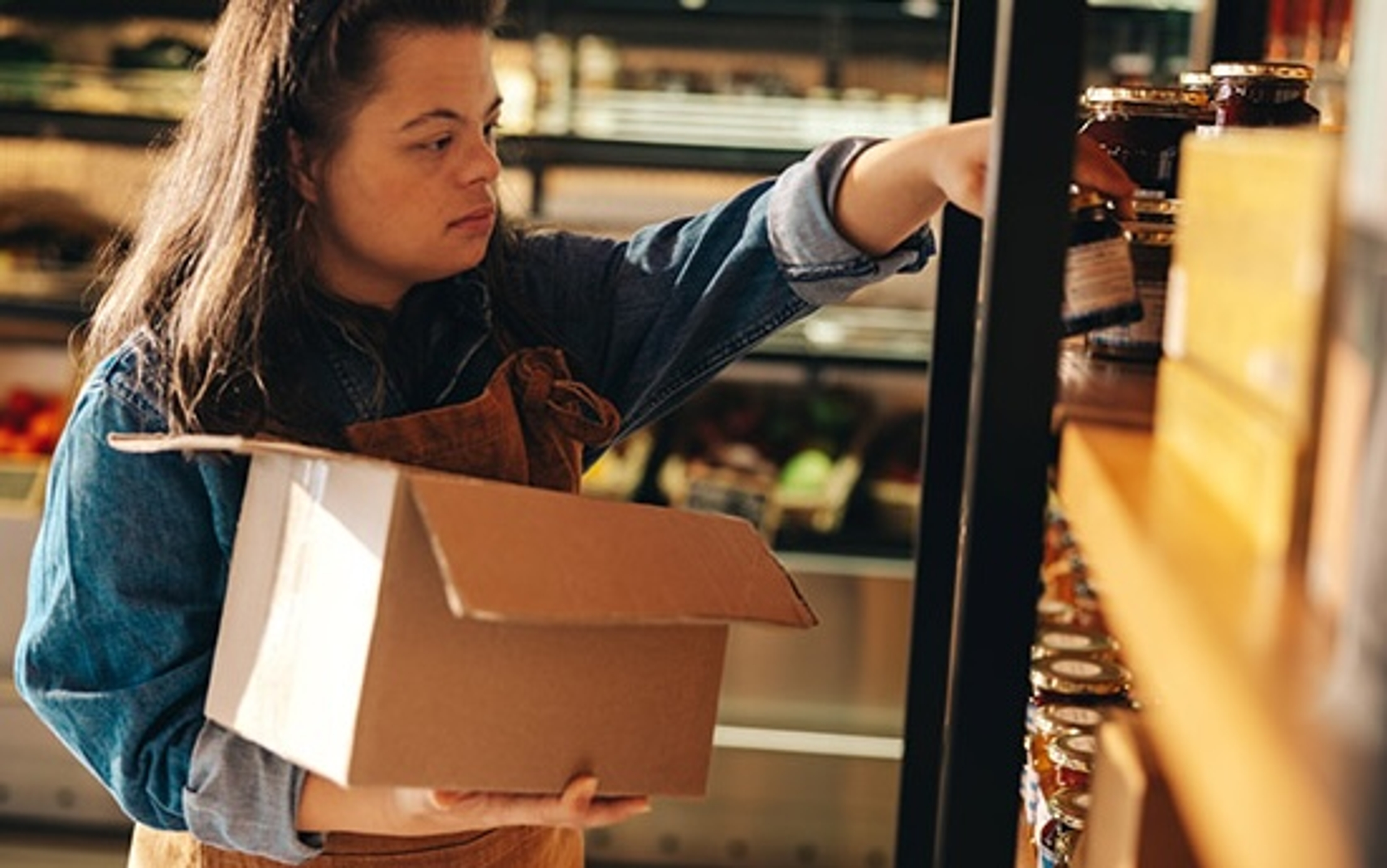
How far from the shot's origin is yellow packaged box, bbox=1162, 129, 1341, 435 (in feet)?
2.30

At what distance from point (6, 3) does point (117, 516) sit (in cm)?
331

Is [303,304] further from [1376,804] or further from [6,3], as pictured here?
[6,3]

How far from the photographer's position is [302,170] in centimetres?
175

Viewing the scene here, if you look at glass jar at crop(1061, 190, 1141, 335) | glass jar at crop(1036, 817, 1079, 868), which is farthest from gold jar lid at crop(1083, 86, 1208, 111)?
glass jar at crop(1036, 817, 1079, 868)

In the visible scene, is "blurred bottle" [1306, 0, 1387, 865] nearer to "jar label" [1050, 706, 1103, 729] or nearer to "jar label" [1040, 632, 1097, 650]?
"jar label" [1050, 706, 1103, 729]

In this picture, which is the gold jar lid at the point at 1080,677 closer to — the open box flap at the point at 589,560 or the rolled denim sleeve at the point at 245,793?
the open box flap at the point at 589,560

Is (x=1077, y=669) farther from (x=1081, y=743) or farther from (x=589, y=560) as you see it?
(x=589, y=560)

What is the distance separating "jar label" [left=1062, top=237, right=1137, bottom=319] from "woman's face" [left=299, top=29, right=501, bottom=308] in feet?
2.14

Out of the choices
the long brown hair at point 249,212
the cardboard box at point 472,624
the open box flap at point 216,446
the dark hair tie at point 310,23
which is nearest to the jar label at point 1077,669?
the cardboard box at point 472,624

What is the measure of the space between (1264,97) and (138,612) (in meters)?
1.00

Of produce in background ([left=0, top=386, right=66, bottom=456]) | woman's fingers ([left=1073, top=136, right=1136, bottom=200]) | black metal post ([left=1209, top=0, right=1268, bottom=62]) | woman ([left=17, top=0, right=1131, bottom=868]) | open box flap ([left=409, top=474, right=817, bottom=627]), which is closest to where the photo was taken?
open box flap ([left=409, top=474, right=817, bottom=627])

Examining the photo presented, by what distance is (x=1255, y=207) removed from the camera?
78 centimetres

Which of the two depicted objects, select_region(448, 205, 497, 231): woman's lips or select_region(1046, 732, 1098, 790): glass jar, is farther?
select_region(448, 205, 497, 231): woman's lips

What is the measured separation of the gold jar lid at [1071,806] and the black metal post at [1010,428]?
366 mm
